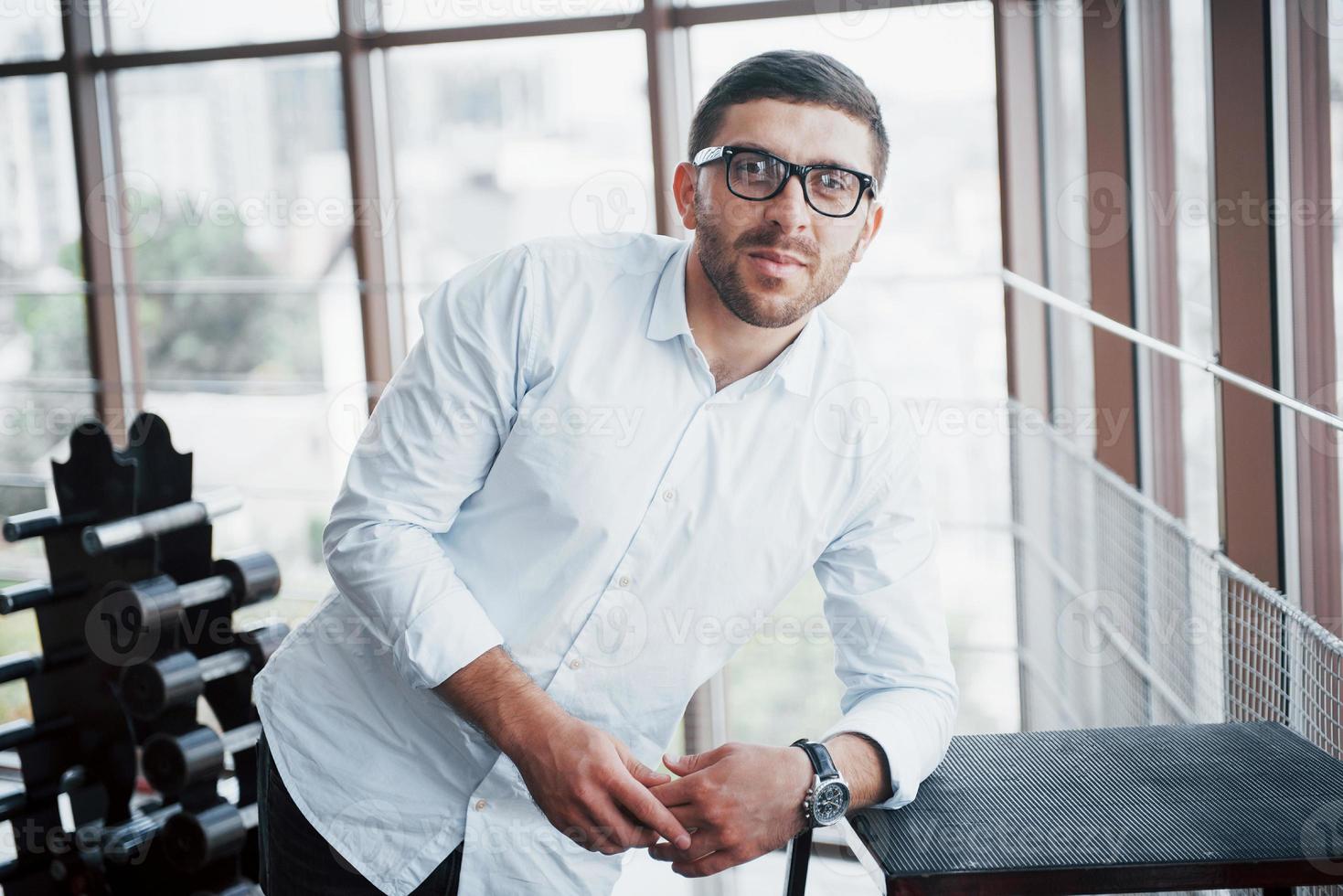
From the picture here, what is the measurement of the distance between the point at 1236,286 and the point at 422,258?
7.31ft

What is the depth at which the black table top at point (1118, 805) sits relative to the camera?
868mm

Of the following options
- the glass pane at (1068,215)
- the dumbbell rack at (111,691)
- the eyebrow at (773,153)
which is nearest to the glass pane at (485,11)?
the glass pane at (1068,215)

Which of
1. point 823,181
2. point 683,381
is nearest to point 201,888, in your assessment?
point 683,381

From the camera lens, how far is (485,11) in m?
3.02

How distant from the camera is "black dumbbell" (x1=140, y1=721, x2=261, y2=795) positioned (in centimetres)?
187

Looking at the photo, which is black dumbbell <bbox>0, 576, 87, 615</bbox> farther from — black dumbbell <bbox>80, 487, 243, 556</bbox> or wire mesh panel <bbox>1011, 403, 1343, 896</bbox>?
wire mesh panel <bbox>1011, 403, 1343, 896</bbox>

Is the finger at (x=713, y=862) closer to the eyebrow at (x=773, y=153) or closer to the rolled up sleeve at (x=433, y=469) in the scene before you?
the rolled up sleeve at (x=433, y=469)

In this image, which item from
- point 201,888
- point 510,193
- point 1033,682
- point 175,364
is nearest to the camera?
point 201,888

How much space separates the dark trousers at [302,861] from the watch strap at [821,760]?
1.14ft

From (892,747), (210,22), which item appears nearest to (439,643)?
(892,747)

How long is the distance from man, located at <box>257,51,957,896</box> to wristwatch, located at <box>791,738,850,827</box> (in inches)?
2.1

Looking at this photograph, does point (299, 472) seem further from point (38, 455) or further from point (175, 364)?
point (38, 455)

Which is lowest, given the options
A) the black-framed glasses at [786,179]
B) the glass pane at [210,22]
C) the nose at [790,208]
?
the nose at [790,208]

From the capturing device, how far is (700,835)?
1.00 m
